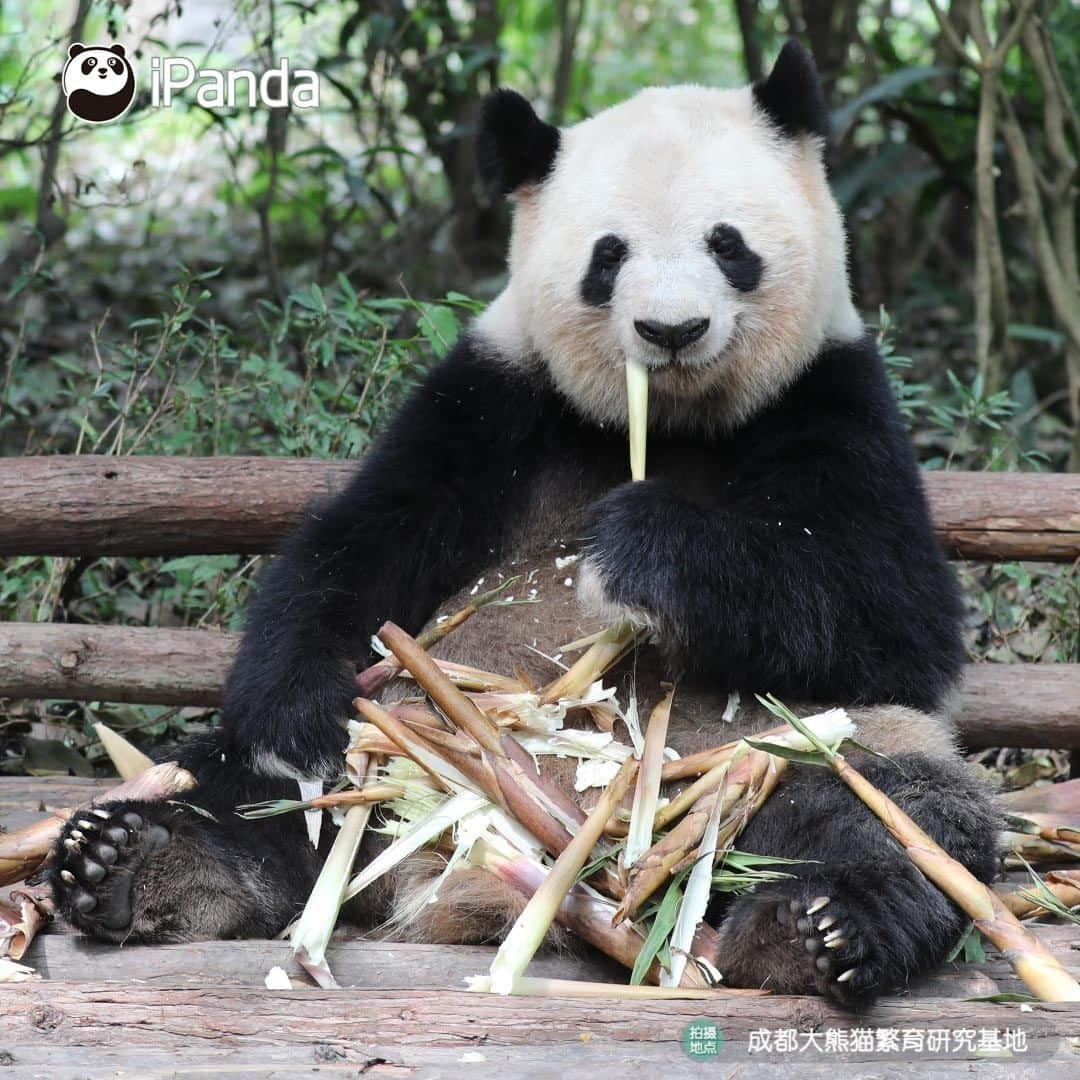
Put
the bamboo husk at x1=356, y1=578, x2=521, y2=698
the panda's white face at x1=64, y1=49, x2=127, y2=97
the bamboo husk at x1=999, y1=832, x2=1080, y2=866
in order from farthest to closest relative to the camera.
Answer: the panda's white face at x1=64, y1=49, x2=127, y2=97, the bamboo husk at x1=999, y1=832, x2=1080, y2=866, the bamboo husk at x1=356, y1=578, x2=521, y2=698

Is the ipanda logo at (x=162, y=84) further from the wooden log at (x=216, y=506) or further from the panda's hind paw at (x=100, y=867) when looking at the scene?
the panda's hind paw at (x=100, y=867)

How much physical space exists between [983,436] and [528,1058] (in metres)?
5.00

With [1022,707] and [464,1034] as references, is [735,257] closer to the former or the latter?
[1022,707]

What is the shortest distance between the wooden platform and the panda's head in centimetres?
145

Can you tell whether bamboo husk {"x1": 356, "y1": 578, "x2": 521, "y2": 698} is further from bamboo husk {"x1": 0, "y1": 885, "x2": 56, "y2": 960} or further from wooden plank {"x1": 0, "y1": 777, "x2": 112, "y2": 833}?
wooden plank {"x1": 0, "y1": 777, "x2": 112, "y2": 833}

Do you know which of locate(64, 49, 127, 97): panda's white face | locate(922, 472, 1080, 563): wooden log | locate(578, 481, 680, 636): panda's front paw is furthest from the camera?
locate(64, 49, 127, 97): panda's white face

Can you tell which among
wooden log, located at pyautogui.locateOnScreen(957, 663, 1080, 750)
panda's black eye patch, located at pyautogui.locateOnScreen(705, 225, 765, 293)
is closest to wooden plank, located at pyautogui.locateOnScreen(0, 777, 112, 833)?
panda's black eye patch, located at pyautogui.locateOnScreen(705, 225, 765, 293)

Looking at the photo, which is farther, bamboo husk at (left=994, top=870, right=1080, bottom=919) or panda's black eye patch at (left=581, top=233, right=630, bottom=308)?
panda's black eye patch at (left=581, top=233, right=630, bottom=308)

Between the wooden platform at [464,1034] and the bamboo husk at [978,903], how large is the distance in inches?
4.3

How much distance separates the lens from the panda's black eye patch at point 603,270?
10.8 feet

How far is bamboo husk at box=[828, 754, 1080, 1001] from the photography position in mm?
2533

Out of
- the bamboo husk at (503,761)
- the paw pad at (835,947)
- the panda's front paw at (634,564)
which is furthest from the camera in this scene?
the panda's front paw at (634,564)

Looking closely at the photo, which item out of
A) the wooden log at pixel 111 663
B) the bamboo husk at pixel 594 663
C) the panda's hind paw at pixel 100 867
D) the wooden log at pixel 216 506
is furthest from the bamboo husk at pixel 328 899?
the wooden log at pixel 216 506

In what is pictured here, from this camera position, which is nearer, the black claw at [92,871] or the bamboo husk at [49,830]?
the black claw at [92,871]
